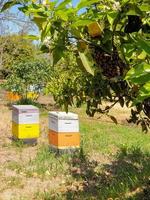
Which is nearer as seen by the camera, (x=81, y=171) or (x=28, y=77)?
(x=81, y=171)

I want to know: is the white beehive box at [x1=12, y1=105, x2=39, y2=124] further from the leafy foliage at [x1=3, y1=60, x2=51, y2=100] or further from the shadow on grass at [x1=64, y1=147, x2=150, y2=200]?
the leafy foliage at [x1=3, y1=60, x2=51, y2=100]

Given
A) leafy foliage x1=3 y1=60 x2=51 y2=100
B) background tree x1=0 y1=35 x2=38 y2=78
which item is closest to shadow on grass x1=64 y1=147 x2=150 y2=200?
leafy foliage x1=3 y1=60 x2=51 y2=100

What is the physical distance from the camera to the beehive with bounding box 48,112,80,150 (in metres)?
8.78

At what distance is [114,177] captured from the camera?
725 cm

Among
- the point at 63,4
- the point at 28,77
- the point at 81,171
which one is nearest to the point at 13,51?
the point at 28,77

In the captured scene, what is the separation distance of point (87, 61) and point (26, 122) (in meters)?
8.52

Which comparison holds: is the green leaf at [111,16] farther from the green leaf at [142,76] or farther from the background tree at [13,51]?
the background tree at [13,51]

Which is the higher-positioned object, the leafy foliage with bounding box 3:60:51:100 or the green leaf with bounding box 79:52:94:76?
the leafy foliage with bounding box 3:60:51:100

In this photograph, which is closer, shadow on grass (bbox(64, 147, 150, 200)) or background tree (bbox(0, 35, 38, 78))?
shadow on grass (bbox(64, 147, 150, 200))

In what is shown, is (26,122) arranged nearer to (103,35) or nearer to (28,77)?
(103,35)

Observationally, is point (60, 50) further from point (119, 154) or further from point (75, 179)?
point (119, 154)

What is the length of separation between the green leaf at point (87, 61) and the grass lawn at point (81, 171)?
3.60 m

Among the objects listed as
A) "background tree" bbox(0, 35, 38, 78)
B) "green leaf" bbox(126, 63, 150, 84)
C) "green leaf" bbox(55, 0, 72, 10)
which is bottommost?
"green leaf" bbox(126, 63, 150, 84)

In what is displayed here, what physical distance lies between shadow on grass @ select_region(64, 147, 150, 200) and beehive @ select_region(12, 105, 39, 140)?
5.73ft
